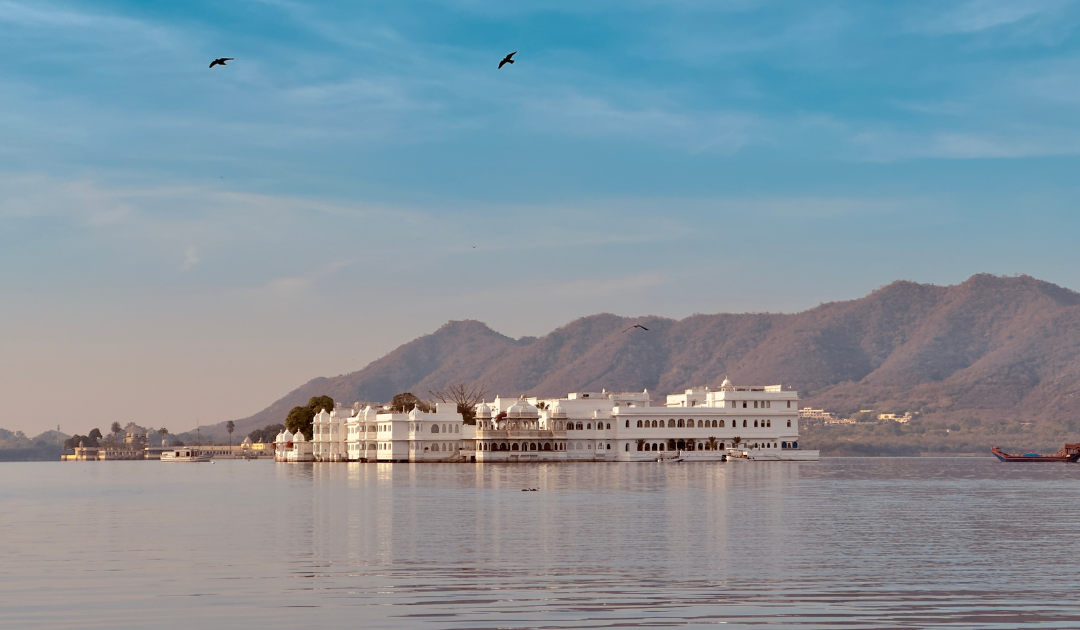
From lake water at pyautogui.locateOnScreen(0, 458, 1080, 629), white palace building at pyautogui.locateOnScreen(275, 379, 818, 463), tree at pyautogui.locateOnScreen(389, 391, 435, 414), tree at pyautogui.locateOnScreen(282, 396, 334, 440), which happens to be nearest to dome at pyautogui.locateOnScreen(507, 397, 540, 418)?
white palace building at pyautogui.locateOnScreen(275, 379, 818, 463)

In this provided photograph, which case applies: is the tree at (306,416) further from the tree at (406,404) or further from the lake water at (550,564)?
the lake water at (550,564)

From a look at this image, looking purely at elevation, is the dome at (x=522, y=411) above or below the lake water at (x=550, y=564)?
above

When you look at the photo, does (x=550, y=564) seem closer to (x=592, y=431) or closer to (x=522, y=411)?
(x=522, y=411)

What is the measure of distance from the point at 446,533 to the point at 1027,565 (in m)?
16.0

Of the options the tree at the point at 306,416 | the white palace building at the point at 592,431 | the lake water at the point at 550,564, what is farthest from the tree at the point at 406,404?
the lake water at the point at 550,564

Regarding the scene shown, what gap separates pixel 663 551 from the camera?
29562mm

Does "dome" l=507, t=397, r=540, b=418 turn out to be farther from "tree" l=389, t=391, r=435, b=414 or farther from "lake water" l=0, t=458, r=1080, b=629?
"lake water" l=0, t=458, r=1080, b=629

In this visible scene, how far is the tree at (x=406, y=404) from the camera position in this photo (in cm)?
13815

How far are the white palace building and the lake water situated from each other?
73072 mm

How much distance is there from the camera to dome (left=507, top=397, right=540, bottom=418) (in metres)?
128

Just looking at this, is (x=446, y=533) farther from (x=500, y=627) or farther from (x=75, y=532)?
(x=500, y=627)

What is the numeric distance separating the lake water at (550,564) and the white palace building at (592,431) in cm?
7307

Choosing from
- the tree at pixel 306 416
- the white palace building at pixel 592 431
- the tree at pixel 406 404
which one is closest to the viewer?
the white palace building at pixel 592 431

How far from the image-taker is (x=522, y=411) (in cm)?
12875
